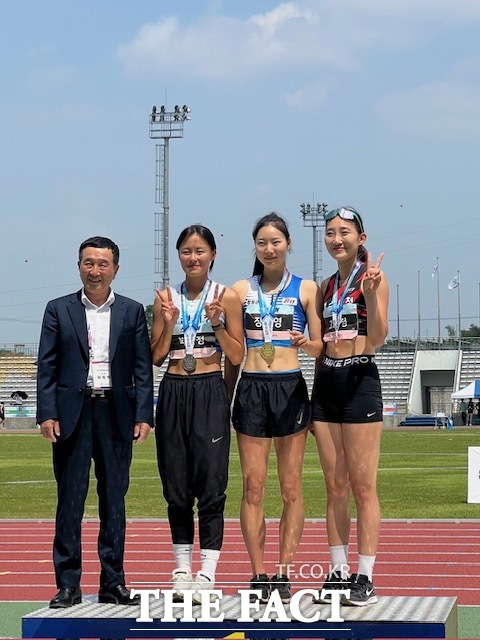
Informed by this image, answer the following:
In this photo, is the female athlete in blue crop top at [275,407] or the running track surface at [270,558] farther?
the running track surface at [270,558]

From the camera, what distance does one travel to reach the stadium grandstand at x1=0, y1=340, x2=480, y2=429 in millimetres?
55844

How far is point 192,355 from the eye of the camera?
20.0 feet

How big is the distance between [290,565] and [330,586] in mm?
235

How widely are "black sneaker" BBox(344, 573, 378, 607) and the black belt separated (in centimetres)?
153

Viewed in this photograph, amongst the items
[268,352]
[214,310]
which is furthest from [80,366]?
[268,352]

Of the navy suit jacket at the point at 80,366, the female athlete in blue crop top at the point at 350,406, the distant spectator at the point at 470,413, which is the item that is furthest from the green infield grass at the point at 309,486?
the distant spectator at the point at 470,413

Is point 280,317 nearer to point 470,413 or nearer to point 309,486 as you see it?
point 309,486

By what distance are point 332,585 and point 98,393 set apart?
59.4 inches

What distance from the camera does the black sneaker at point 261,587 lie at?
19.0ft

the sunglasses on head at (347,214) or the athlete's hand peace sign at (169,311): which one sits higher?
the sunglasses on head at (347,214)

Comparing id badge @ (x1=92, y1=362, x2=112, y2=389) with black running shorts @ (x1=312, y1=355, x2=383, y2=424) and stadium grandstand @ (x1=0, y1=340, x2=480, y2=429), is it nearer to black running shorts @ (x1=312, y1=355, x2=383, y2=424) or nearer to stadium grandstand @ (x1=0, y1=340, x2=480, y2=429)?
black running shorts @ (x1=312, y1=355, x2=383, y2=424)

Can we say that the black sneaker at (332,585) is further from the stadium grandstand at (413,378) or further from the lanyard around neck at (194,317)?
the stadium grandstand at (413,378)

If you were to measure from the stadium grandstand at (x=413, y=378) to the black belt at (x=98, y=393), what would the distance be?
154 ft

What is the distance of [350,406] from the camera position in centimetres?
598
